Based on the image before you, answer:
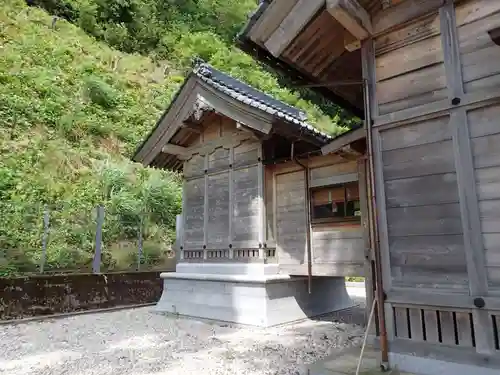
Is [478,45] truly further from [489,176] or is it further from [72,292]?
[72,292]

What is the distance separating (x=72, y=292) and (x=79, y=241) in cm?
164

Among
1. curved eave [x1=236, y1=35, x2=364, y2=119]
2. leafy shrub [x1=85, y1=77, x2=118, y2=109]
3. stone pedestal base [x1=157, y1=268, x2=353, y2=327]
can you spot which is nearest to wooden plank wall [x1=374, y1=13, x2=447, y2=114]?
curved eave [x1=236, y1=35, x2=364, y2=119]

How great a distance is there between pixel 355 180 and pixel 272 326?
10.4 ft

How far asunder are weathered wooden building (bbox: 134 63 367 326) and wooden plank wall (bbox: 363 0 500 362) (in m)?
1.85

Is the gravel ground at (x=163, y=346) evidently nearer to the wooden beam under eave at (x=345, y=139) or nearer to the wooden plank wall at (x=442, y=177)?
the wooden plank wall at (x=442, y=177)

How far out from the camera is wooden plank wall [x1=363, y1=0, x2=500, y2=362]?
324 cm

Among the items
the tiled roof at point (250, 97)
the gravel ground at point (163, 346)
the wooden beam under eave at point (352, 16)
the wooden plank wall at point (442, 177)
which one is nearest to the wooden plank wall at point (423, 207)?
the wooden plank wall at point (442, 177)

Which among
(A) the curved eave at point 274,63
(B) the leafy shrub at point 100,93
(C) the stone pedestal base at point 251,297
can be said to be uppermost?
(B) the leafy shrub at point 100,93

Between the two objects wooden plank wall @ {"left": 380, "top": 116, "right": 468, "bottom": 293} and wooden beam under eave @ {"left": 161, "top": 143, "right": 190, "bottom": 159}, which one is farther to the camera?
wooden beam under eave @ {"left": 161, "top": 143, "right": 190, "bottom": 159}

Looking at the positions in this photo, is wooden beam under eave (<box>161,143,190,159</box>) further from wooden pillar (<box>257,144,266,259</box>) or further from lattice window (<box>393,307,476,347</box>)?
lattice window (<box>393,307,476,347</box>)

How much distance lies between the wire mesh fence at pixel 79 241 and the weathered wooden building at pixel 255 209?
2279 mm

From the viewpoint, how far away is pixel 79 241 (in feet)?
31.3

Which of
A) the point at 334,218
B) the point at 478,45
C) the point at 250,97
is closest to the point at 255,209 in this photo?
the point at 334,218

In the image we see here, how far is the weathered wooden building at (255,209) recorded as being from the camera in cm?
660
